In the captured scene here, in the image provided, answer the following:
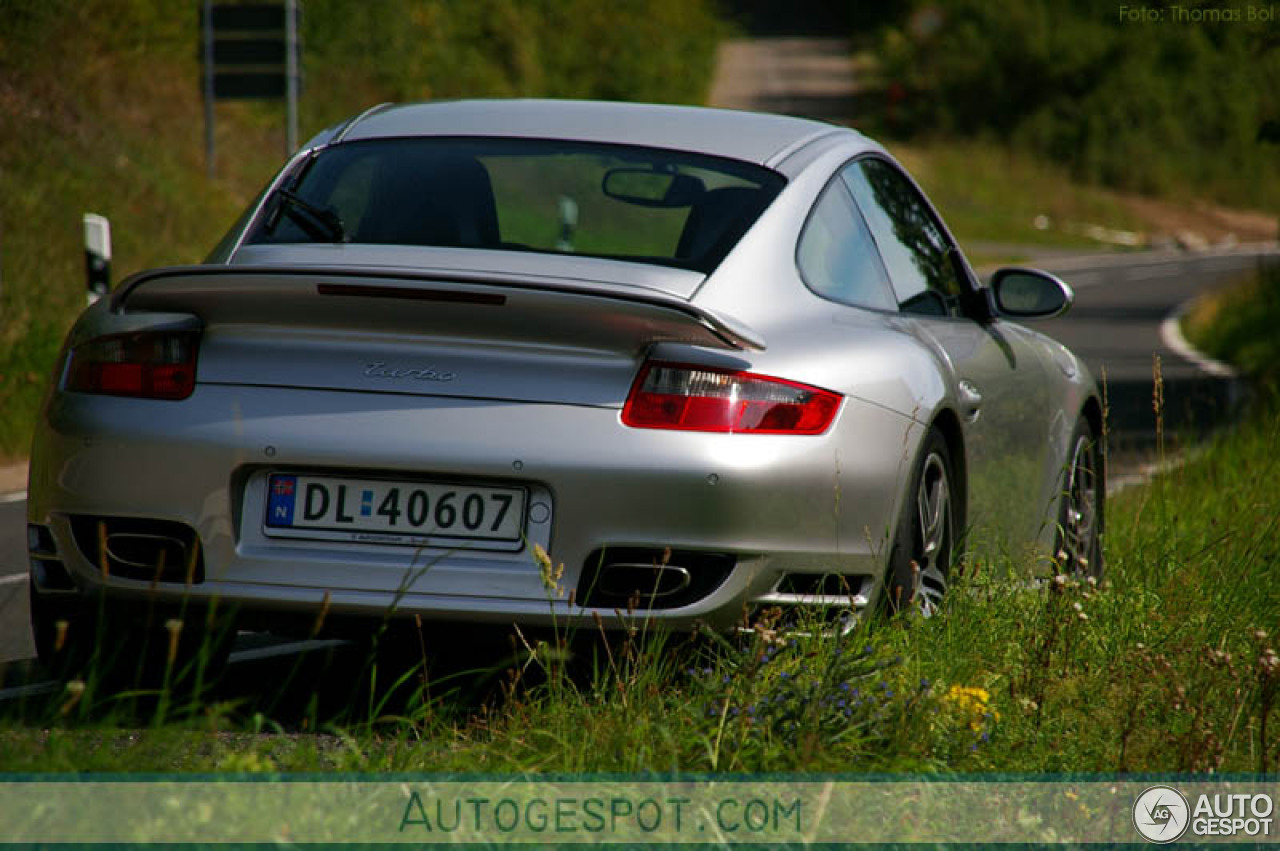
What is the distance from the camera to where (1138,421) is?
1402cm

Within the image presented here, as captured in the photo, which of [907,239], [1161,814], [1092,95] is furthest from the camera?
[1092,95]

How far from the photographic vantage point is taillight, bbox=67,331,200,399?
15.5 feet

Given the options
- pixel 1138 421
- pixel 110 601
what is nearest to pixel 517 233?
pixel 110 601

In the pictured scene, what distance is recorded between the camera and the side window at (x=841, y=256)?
17.3ft

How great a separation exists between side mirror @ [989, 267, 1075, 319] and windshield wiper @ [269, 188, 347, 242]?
2.19 meters

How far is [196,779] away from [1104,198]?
61740 mm

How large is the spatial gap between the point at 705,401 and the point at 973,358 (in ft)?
5.29

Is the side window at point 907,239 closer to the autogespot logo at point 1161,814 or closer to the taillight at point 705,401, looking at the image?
the taillight at point 705,401

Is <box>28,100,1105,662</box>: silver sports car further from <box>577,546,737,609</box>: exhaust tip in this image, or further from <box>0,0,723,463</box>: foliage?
<box>0,0,723,463</box>: foliage

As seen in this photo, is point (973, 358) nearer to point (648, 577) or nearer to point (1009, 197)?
point (648, 577)

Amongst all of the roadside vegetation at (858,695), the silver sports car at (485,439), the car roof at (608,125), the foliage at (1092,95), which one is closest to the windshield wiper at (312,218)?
the silver sports car at (485,439)

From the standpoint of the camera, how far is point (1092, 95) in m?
69.6

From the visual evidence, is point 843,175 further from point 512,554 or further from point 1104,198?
point 1104,198

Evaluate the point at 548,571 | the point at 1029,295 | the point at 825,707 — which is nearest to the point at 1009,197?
the point at 1029,295
